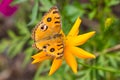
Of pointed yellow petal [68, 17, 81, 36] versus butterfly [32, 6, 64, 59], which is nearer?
butterfly [32, 6, 64, 59]

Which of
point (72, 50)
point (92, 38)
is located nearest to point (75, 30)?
point (72, 50)

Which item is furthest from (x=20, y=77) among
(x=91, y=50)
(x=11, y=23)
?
(x=91, y=50)

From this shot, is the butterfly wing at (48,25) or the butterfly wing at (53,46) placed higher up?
the butterfly wing at (48,25)

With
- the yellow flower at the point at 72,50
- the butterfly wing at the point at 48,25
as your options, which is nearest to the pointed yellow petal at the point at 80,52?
the yellow flower at the point at 72,50

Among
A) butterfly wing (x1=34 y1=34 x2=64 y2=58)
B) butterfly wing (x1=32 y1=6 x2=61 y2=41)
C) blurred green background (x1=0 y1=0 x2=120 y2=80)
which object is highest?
butterfly wing (x1=32 y1=6 x2=61 y2=41)

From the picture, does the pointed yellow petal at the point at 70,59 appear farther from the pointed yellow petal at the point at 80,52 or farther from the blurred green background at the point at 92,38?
the blurred green background at the point at 92,38

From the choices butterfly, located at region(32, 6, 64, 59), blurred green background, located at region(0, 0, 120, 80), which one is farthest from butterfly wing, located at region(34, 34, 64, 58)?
blurred green background, located at region(0, 0, 120, 80)

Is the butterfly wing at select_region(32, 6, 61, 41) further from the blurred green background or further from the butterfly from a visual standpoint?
the blurred green background

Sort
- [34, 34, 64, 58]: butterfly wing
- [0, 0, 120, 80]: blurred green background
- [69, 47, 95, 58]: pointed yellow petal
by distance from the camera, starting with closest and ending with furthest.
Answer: [34, 34, 64, 58]: butterfly wing
[69, 47, 95, 58]: pointed yellow petal
[0, 0, 120, 80]: blurred green background
